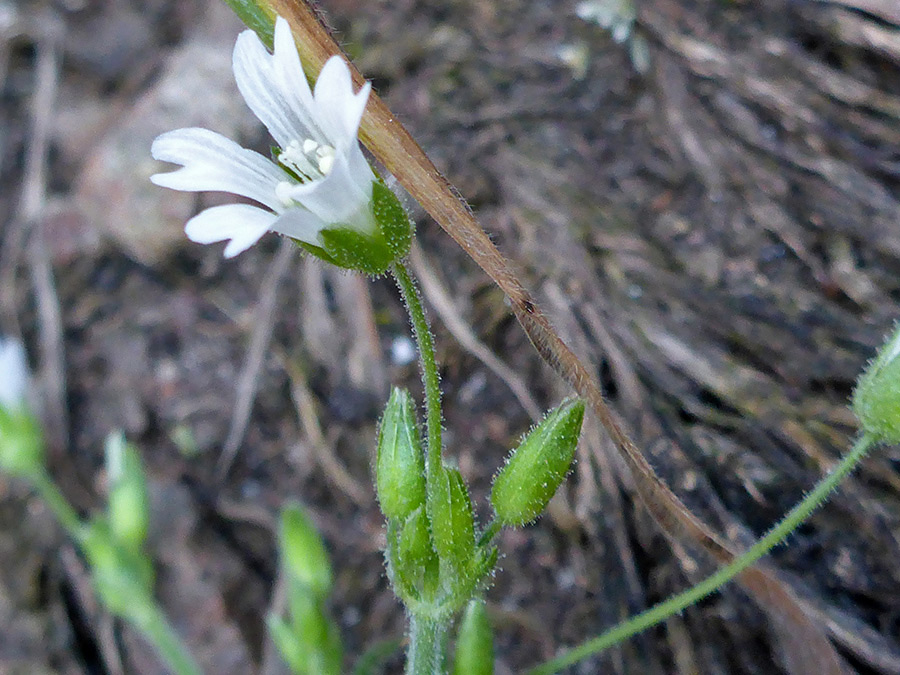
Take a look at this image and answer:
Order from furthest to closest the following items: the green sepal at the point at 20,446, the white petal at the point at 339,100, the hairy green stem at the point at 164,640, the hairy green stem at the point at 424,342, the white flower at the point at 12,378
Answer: the white flower at the point at 12,378
the green sepal at the point at 20,446
the hairy green stem at the point at 164,640
the hairy green stem at the point at 424,342
the white petal at the point at 339,100

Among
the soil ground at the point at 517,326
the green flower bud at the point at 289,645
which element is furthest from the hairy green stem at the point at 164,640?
the green flower bud at the point at 289,645

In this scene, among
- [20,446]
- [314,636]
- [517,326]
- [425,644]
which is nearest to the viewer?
[425,644]

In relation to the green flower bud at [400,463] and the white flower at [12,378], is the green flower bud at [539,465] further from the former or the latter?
the white flower at [12,378]

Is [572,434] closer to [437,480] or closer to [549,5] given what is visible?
[437,480]

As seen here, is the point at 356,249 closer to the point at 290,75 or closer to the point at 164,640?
the point at 290,75

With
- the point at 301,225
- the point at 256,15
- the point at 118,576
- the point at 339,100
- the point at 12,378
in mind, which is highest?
the point at 256,15

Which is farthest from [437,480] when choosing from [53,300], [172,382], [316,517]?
[53,300]

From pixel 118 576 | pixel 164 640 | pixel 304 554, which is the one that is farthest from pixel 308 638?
pixel 118 576
